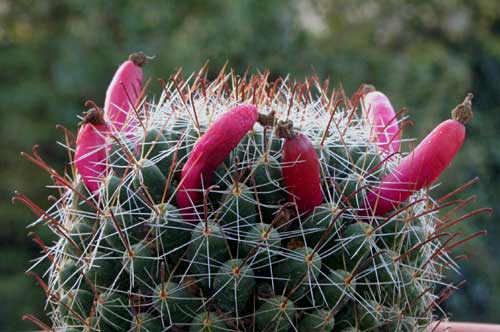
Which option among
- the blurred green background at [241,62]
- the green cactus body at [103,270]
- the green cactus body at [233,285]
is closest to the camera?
the green cactus body at [233,285]

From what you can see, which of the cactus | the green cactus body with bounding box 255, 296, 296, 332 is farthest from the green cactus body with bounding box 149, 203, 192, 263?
the green cactus body with bounding box 255, 296, 296, 332

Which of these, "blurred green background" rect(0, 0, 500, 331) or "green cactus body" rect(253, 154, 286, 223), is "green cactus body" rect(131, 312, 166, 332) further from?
"blurred green background" rect(0, 0, 500, 331)

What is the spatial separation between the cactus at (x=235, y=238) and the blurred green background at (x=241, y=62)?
342 cm

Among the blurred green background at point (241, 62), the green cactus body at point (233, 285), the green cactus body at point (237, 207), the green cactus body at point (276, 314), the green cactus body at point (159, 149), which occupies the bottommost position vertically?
the blurred green background at point (241, 62)

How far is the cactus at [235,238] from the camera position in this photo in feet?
5.28

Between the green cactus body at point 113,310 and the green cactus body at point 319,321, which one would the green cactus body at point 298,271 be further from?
the green cactus body at point 113,310

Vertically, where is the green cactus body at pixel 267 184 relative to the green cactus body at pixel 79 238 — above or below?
above

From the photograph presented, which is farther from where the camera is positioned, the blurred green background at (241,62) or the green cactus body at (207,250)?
the blurred green background at (241,62)

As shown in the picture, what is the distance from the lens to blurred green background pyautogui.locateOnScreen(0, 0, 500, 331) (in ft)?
18.0

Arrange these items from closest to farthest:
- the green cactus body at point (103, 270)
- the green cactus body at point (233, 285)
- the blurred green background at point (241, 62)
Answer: the green cactus body at point (233, 285)
the green cactus body at point (103, 270)
the blurred green background at point (241, 62)

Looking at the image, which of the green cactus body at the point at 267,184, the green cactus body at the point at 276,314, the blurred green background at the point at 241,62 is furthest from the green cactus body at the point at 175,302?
the blurred green background at the point at 241,62

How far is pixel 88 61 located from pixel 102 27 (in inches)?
17.7

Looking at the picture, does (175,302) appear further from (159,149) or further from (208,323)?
(159,149)

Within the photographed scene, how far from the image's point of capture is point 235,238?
5.32 ft
